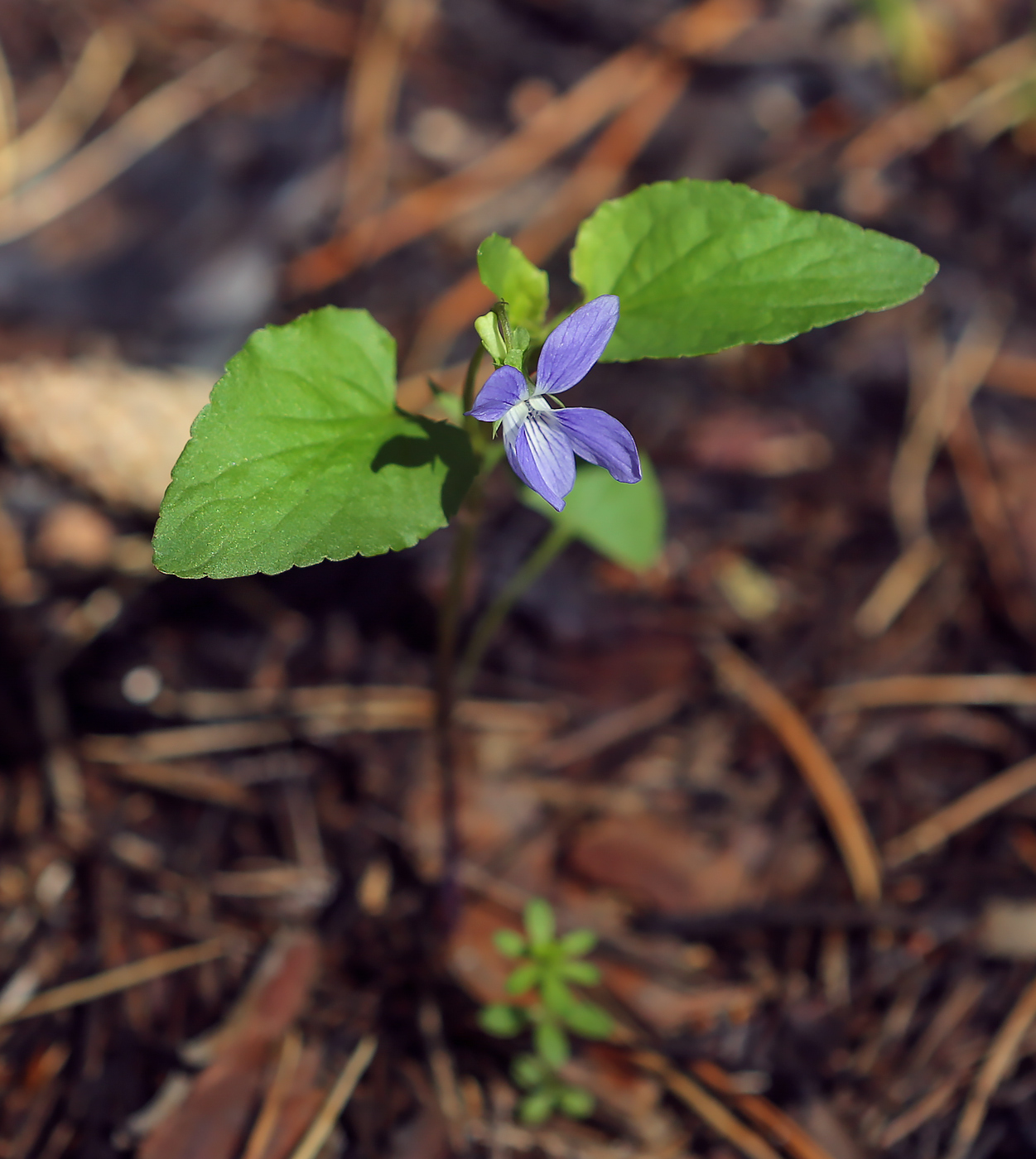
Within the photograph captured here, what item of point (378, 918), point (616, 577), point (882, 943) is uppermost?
point (616, 577)

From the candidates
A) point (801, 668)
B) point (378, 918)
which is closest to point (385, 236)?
point (801, 668)

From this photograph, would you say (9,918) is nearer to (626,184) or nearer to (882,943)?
(882,943)

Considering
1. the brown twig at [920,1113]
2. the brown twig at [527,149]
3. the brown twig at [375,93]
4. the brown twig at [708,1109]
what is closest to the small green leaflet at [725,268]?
the brown twig at [708,1109]

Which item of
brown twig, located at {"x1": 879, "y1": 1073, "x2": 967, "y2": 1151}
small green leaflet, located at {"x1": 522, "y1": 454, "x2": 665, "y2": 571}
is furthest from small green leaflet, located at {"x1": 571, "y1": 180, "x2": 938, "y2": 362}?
brown twig, located at {"x1": 879, "y1": 1073, "x2": 967, "y2": 1151}

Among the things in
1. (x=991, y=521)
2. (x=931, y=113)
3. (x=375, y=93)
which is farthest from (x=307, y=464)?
(x=931, y=113)

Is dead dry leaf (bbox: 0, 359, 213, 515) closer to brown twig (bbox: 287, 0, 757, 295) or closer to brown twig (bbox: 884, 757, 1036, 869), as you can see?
brown twig (bbox: 287, 0, 757, 295)
